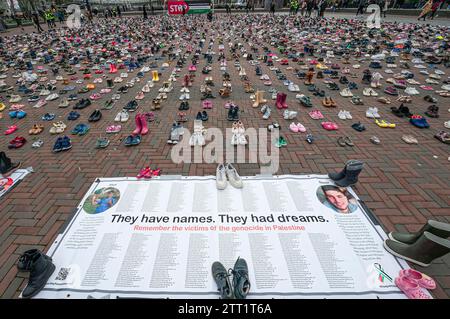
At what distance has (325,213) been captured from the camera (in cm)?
324

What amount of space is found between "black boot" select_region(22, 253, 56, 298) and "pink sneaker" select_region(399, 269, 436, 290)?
13.3 ft

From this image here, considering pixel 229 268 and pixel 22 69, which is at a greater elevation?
pixel 22 69

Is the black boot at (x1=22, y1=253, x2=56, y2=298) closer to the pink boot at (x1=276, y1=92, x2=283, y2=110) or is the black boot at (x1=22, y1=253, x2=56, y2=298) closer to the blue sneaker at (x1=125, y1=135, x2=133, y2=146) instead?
the blue sneaker at (x1=125, y1=135, x2=133, y2=146)

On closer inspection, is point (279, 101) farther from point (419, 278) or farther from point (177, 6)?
point (177, 6)

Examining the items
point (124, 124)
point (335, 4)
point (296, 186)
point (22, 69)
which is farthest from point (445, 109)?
point (335, 4)

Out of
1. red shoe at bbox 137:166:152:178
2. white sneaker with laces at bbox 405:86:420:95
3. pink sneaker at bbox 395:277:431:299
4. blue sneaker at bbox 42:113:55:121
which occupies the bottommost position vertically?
pink sneaker at bbox 395:277:431:299

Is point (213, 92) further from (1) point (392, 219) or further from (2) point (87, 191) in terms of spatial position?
(1) point (392, 219)

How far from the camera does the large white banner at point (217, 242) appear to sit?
2.45 m

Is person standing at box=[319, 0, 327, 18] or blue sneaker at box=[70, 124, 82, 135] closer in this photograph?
blue sneaker at box=[70, 124, 82, 135]

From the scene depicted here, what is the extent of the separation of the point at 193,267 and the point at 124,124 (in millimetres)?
4481

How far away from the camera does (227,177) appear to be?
3.86 m

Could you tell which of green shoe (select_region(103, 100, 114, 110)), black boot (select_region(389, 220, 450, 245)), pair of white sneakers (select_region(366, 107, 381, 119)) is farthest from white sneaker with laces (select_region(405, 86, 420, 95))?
green shoe (select_region(103, 100, 114, 110))

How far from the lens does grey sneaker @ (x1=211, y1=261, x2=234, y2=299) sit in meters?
2.32

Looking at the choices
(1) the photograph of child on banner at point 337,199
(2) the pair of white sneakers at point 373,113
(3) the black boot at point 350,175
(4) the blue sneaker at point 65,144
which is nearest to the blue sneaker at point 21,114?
(4) the blue sneaker at point 65,144
